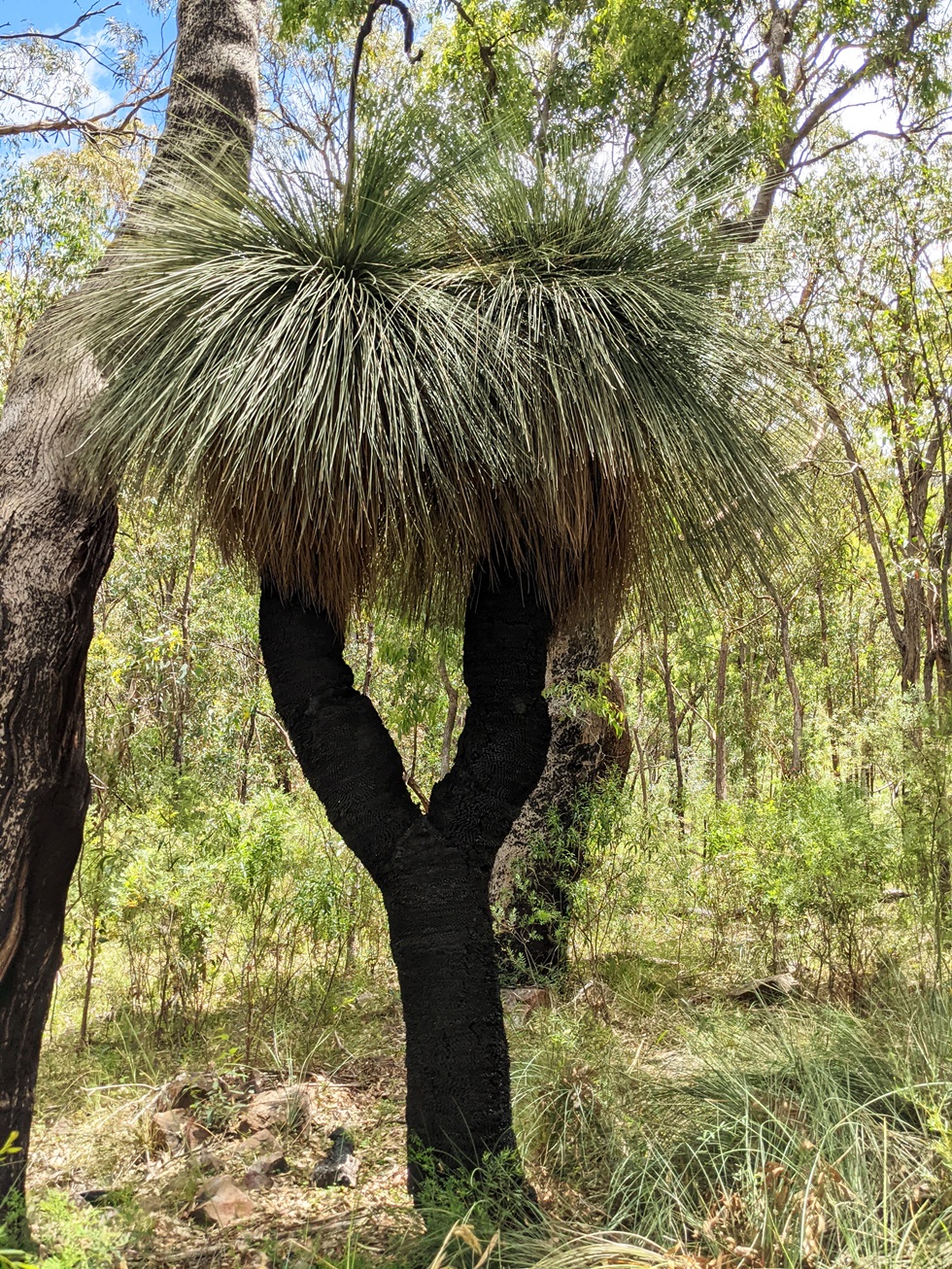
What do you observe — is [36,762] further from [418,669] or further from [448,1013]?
[418,669]

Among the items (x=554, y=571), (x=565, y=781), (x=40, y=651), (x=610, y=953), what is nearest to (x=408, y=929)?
(x=554, y=571)

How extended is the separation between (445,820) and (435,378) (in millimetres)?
1210

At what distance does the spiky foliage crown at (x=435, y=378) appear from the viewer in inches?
93.2

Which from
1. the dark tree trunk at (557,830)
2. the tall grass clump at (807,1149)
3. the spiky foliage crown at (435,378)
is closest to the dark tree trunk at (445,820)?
the spiky foliage crown at (435,378)

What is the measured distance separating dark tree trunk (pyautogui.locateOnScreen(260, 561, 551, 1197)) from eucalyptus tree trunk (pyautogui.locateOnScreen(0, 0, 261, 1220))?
54cm

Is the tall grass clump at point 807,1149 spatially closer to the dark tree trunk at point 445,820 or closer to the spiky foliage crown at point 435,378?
the dark tree trunk at point 445,820

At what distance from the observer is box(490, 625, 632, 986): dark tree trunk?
16.6 ft

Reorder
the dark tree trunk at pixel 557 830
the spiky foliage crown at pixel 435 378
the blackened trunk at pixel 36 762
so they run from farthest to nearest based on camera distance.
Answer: the dark tree trunk at pixel 557 830
the blackened trunk at pixel 36 762
the spiky foliage crown at pixel 435 378

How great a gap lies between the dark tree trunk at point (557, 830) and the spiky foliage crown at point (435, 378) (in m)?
2.30

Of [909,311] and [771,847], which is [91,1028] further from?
[909,311]

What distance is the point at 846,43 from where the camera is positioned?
641 cm

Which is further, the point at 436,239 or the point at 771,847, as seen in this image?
the point at 771,847

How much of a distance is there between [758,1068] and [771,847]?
6.29ft

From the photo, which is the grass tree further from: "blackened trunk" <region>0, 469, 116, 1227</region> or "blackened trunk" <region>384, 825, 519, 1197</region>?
"blackened trunk" <region>0, 469, 116, 1227</region>
